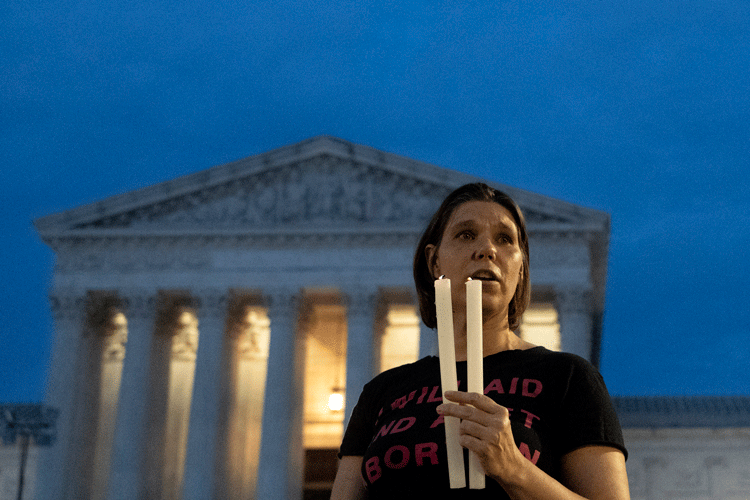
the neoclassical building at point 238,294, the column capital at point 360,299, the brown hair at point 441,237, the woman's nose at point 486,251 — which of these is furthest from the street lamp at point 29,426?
the woman's nose at point 486,251

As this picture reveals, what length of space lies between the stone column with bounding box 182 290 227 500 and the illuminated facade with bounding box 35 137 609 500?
64mm

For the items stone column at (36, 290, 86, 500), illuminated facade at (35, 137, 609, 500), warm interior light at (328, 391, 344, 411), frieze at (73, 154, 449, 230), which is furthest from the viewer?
warm interior light at (328, 391, 344, 411)

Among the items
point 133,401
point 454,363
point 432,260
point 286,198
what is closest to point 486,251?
point 432,260

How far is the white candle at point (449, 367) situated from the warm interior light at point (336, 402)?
44880 millimetres

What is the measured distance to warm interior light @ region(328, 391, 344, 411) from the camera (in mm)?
47219

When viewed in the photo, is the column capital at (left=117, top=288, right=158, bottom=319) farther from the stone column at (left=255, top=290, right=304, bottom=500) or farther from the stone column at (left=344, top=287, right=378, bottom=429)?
the stone column at (left=344, top=287, right=378, bottom=429)

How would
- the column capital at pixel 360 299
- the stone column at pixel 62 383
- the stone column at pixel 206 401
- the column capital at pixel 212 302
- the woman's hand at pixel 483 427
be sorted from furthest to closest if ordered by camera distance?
the column capital at pixel 212 302 < the column capital at pixel 360 299 < the stone column at pixel 62 383 < the stone column at pixel 206 401 < the woman's hand at pixel 483 427

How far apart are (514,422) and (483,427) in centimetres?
57

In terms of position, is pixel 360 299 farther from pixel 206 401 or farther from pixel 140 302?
pixel 140 302

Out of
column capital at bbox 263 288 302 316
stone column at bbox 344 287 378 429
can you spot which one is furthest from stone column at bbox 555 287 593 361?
column capital at bbox 263 288 302 316

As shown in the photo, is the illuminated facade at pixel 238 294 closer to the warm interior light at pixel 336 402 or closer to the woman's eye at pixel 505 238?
the warm interior light at pixel 336 402

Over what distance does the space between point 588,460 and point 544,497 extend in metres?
0.34

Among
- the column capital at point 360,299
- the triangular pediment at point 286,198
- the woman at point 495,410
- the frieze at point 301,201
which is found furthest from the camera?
the frieze at point 301,201

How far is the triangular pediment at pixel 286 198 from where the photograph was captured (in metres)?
43.4
